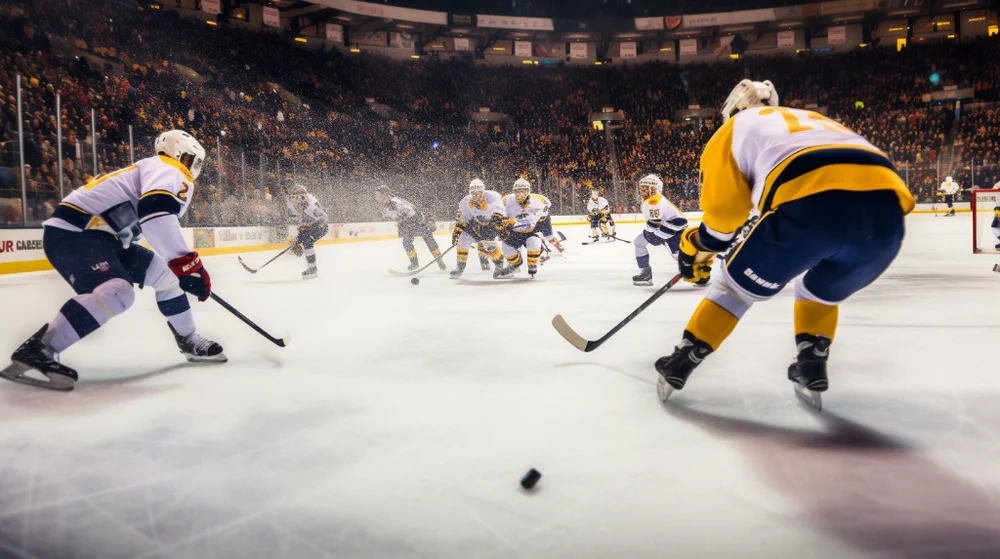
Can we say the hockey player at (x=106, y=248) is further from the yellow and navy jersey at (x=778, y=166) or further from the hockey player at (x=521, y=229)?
the hockey player at (x=521, y=229)

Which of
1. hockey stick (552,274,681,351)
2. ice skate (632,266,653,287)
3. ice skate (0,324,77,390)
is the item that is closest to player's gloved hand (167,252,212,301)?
ice skate (0,324,77,390)

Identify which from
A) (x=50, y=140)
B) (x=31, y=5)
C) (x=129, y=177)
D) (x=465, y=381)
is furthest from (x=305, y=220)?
(x=31, y=5)

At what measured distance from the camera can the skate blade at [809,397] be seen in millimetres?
2096

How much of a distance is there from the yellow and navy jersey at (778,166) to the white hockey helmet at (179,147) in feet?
6.82

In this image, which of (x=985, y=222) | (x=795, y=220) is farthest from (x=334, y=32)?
(x=795, y=220)

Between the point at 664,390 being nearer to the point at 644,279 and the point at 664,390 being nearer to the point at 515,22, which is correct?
the point at 644,279

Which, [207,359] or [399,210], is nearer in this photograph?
[207,359]

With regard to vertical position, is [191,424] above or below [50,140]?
below

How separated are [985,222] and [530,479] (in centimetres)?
1767

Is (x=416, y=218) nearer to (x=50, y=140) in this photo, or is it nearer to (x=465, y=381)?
(x=50, y=140)

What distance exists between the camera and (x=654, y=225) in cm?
652

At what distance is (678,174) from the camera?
906 inches

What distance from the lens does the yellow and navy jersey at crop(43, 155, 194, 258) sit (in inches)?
101

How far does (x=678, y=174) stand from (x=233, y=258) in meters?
16.7
